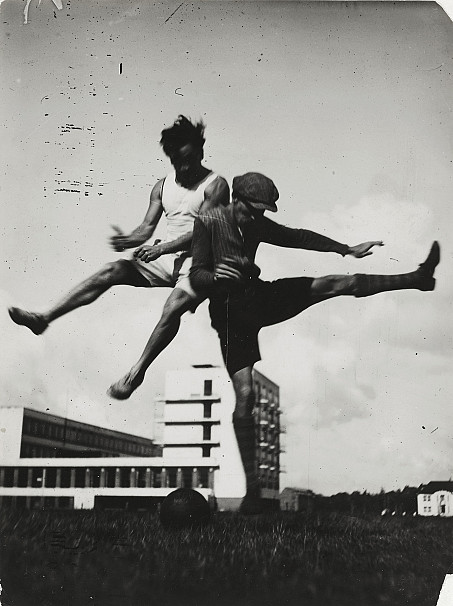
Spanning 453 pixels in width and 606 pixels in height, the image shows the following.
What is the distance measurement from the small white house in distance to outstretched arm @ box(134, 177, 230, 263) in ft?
6.13

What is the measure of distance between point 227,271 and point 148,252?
18.2 inches

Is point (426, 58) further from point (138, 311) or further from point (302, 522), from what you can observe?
point (302, 522)

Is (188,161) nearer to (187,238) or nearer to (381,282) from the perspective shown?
(187,238)

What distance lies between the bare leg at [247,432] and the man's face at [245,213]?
83 centimetres

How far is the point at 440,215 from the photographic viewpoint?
4578mm

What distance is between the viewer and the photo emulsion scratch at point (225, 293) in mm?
4312

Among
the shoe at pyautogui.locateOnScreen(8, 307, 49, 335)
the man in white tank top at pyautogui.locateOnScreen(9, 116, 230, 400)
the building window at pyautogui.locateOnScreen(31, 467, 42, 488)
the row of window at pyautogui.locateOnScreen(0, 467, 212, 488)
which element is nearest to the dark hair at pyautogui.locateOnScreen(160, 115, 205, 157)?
the man in white tank top at pyautogui.locateOnScreen(9, 116, 230, 400)

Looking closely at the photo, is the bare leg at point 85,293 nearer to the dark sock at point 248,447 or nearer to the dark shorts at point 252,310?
the dark shorts at point 252,310

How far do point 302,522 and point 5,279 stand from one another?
2103mm

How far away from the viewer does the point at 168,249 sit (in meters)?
4.60

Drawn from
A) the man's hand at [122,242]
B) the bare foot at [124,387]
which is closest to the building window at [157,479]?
the bare foot at [124,387]

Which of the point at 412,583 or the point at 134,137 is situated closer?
the point at 412,583

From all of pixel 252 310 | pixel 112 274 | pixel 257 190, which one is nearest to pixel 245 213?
pixel 257 190

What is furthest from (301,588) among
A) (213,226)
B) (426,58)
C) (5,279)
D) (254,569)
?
(426,58)
